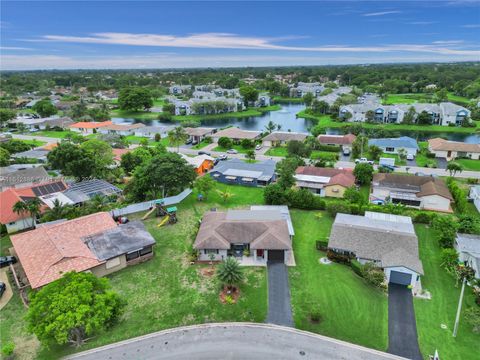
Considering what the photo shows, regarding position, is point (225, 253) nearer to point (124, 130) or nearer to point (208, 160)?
point (208, 160)

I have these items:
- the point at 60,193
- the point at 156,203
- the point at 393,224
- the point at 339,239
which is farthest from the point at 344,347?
the point at 60,193

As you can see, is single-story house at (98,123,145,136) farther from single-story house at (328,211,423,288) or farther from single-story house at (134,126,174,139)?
single-story house at (328,211,423,288)

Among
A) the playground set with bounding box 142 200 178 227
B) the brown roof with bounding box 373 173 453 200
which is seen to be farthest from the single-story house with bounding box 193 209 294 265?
the brown roof with bounding box 373 173 453 200

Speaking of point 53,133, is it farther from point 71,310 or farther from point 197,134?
point 71,310

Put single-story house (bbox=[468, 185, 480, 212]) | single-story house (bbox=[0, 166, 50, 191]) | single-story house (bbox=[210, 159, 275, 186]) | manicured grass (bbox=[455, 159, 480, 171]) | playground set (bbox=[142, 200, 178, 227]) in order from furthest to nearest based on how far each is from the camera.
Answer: manicured grass (bbox=[455, 159, 480, 171]) < single-story house (bbox=[210, 159, 275, 186]) < single-story house (bbox=[0, 166, 50, 191]) < single-story house (bbox=[468, 185, 480, 212]) < playground set (bbox=[142, 200, 178, 227])

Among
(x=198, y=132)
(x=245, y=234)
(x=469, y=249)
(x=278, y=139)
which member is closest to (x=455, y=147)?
(x=278, y=139)
